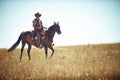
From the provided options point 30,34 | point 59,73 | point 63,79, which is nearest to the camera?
point 63,79

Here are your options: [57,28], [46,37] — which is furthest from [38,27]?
[57,28]

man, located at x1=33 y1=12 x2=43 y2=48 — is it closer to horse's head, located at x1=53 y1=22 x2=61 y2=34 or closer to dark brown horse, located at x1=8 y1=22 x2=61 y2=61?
dark brown horse, located at x1=8 y1=22 x2=61 y2=61

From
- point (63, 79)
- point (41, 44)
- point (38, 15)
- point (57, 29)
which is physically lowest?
point (63, 79)

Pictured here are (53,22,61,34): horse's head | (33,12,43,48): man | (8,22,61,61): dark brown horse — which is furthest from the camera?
(53,22,61,34): horse's head

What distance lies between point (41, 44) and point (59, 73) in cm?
693

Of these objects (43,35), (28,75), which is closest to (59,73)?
(28,75)

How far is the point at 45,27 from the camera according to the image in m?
14.8

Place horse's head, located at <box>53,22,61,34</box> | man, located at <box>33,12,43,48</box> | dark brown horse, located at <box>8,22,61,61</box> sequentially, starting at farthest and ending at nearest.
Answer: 1. horse's head, located at <box>53,22,61,34</box>
2. dark brown horse, located at <box>8,22,61,61</box>
3. man, located at <box>33,12,43,48</box>

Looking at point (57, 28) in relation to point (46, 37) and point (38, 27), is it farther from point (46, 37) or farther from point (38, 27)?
point (38, 27)

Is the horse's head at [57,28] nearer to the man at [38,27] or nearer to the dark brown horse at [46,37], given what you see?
the dark brown horse at [46,37]

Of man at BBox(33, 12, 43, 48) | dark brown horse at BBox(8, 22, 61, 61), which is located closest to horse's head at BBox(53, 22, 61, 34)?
dark brown horse at BBox(8, 22, 61, 61)

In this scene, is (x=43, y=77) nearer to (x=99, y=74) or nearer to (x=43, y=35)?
(x=99, y=74)

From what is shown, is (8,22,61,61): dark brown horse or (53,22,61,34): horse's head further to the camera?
(53,22,61,34): horse's head

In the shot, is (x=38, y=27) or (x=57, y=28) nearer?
(x=38, y=27)
